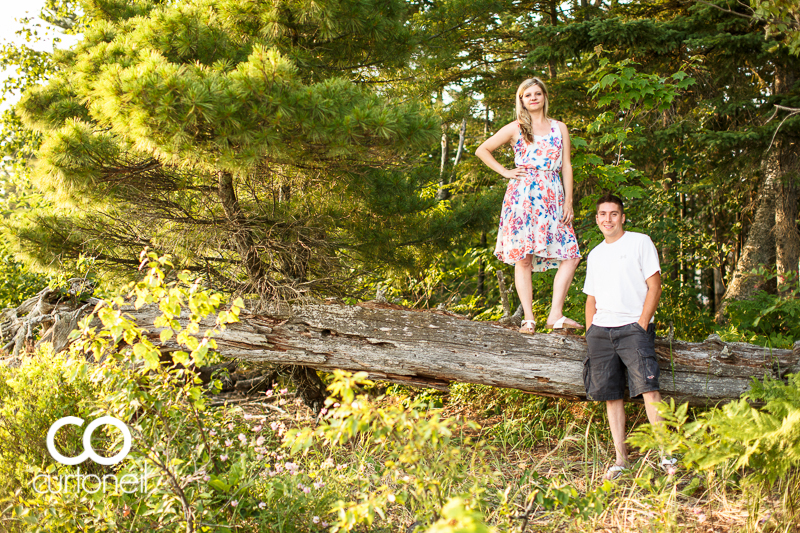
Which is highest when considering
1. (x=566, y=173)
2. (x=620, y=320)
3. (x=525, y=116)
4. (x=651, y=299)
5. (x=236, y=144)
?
(x=525, y=116)

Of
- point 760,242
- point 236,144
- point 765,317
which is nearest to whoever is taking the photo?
point 236,144

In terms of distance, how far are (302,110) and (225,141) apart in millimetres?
504

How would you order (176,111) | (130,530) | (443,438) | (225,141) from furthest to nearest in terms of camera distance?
1. (225,141)
2. (176,111)
3. (130,530)
4. (443,438)

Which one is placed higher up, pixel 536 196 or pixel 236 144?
pixel 236 144

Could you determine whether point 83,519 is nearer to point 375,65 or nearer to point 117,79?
point 117,79

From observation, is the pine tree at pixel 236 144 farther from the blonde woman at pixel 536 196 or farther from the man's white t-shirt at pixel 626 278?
the man's white t-shirt at pixel 626 278

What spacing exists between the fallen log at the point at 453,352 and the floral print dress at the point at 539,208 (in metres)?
0.61

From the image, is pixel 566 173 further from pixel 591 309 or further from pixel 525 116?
pixel 591 309

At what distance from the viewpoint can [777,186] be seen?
7.89m

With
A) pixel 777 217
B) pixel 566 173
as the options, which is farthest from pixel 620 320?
pixel 777 217

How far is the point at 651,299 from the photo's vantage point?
3092 mm

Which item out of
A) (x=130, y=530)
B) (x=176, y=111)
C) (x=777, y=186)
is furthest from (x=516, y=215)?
(x=777, y=186)

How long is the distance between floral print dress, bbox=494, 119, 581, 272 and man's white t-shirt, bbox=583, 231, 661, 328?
586mm

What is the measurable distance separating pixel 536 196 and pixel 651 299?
3.67 feet
